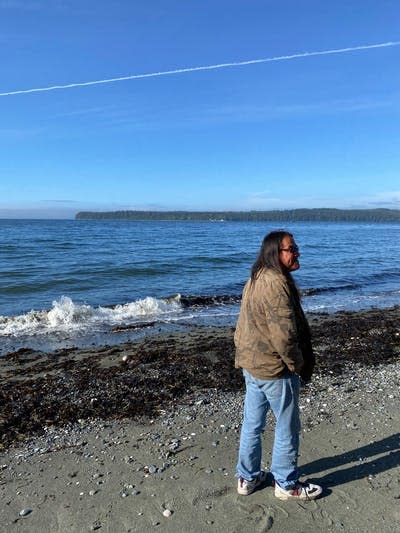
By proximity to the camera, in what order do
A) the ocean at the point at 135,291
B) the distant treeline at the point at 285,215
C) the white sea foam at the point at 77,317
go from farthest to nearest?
the distant treeline at the point at 285,215 < the ocean at the point at 135,291 < the white sea foam at the point at 77,317

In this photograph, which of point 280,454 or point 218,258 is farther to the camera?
point 218,258

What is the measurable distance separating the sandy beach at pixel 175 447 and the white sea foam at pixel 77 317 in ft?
11.6

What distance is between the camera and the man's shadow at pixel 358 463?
4.32 meters

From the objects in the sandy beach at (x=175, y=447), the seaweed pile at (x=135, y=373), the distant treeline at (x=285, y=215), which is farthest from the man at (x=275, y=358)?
the distant treeline at (x=285, y=215)

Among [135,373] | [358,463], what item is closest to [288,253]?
[358,463]

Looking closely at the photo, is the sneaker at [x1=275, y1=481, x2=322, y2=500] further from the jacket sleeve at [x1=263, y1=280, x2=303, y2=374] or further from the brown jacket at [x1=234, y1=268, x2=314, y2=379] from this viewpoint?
the jacket sleeve at [x1=263, y1=280, x2=303, y2=374]

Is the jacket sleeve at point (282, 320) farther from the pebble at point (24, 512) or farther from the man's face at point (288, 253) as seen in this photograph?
the pebble at point (24, 512)

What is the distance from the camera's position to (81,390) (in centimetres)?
702

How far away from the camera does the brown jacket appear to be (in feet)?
11.5

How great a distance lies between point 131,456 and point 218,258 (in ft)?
82.3

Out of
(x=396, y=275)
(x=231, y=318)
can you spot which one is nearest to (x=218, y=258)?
(x=396, y=275)

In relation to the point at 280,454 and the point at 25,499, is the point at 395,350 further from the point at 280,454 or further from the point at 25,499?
the point at 25,499

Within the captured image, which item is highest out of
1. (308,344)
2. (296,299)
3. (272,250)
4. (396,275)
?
(272,250)

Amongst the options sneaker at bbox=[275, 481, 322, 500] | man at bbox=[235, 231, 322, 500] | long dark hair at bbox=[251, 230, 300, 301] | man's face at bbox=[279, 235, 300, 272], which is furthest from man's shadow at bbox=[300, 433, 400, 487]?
man's face at bbox=[279, 235, 300, 272]
